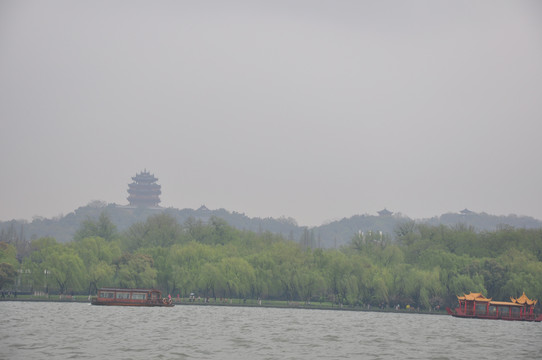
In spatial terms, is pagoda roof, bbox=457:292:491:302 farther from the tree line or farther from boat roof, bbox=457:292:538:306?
the tree line

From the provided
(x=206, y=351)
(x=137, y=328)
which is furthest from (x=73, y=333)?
(x=206, y=351)

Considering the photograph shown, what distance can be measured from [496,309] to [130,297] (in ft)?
116

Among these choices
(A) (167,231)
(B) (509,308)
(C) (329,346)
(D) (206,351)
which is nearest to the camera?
(D) (206,351)

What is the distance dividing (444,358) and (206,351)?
37.5 ft

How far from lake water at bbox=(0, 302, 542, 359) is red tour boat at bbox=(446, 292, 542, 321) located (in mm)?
5954

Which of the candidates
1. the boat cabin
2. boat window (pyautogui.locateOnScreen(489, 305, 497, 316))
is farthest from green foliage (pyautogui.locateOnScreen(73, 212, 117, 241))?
boat window (pyautogui.locateOnScreen(489, 305, 497, 316))

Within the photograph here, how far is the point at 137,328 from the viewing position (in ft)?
151

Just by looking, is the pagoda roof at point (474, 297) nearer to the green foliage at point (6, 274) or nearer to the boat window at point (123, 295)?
the boat window at point (123, 295)

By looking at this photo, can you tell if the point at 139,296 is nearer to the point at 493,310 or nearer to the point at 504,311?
the point at 493,310

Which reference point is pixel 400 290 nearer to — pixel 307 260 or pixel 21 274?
pixel 307 260

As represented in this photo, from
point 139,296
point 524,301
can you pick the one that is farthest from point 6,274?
point 524,301

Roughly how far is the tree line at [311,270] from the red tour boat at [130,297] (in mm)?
5147

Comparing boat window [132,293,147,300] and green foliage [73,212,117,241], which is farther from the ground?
green foliage [73,212,117,241]

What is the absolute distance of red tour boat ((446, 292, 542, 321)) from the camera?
6712cm
